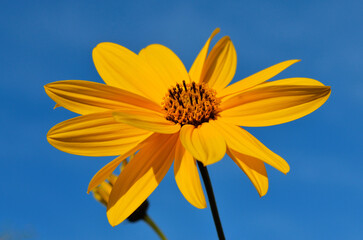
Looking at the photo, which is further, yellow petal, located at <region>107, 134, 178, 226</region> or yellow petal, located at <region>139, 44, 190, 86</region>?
→ yellow petal, located at <region>139, 44, 190, 86</region>

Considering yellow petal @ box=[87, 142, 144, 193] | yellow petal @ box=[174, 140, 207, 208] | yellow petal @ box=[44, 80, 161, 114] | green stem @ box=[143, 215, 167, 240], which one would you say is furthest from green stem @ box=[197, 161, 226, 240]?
green stem @ box=[143, 215, 167, 240]

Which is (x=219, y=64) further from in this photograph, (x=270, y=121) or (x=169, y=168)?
(x=169, y=168)

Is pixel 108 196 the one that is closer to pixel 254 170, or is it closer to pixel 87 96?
pixel 87 96

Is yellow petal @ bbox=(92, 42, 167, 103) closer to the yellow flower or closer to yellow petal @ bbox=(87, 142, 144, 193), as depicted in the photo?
yellow petal @ bbox=(87, 142, 144, 193)

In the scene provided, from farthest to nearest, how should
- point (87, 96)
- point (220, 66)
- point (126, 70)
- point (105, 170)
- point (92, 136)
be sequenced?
point (220, 66)
point (126, 70)
point (87, 96)
point (92, 136)
point (105, 170)

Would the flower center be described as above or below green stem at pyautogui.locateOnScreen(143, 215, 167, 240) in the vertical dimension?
above

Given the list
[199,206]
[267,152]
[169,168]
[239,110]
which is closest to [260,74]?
[239,110]

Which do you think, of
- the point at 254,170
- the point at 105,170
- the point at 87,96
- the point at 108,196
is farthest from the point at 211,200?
the point at 108,196
